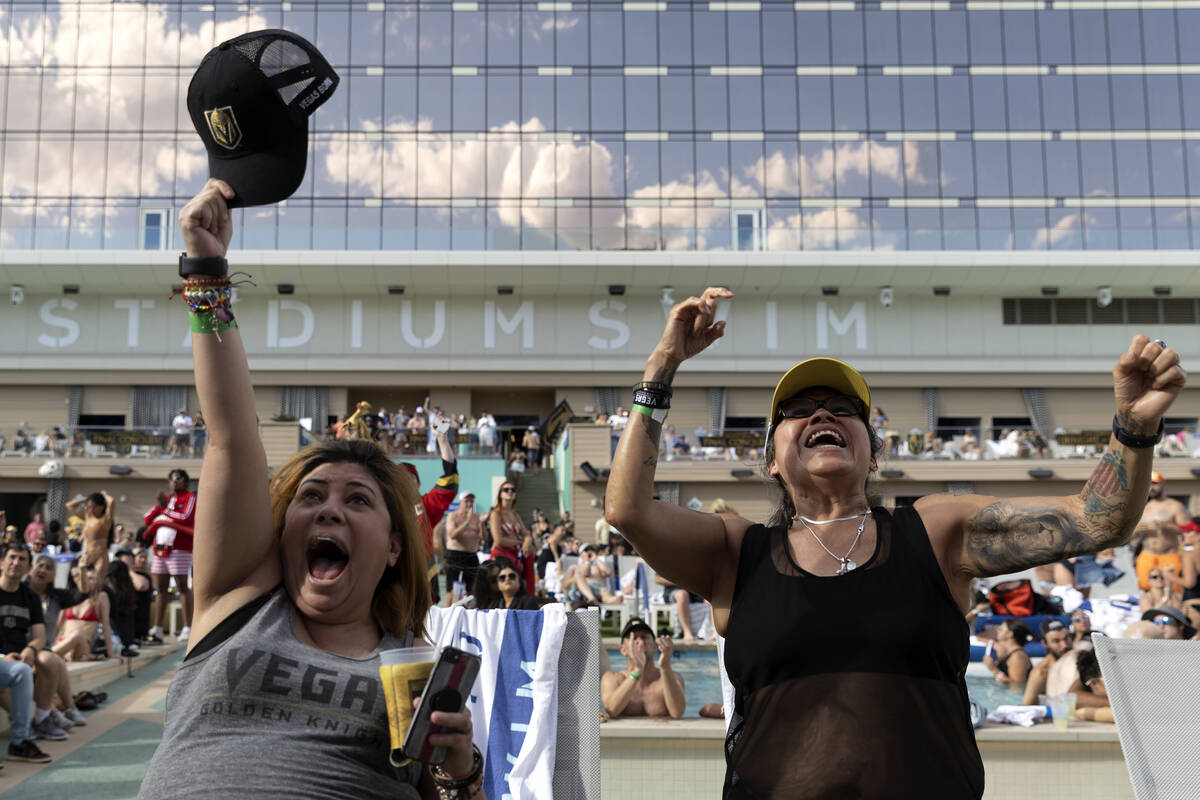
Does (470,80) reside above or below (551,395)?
above

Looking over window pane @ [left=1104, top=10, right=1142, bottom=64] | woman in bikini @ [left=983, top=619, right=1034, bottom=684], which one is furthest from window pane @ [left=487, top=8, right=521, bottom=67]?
woman in bikini @ [left=983, top=619, right=1034, bottom=684]

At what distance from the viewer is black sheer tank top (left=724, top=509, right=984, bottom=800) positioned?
2.09 metres

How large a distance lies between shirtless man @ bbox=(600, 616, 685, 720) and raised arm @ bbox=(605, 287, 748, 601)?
3686 mm

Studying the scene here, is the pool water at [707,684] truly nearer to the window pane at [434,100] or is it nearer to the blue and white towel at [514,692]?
the blue and white towel at [514,692]

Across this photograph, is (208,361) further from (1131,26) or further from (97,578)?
(1131,26)

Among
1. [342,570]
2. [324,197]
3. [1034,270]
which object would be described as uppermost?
[324,197]

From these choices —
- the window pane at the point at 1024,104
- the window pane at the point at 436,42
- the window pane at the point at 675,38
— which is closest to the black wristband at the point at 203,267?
the window pane at the point at 675,38

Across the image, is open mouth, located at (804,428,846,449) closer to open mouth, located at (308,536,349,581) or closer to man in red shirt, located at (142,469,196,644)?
open mouth, located at (308,536,349,581)

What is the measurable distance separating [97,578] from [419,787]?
9.22 metres

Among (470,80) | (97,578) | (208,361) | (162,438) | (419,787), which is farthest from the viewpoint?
(470,80)

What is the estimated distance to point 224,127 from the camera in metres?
2.11

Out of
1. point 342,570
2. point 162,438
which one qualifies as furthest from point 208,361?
point 162,438

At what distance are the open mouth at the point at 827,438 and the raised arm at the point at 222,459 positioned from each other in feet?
4.50

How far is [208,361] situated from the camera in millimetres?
2035
